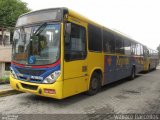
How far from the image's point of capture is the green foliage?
39844mm

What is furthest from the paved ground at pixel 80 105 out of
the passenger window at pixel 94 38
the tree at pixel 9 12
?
the tree at pixel 9 12

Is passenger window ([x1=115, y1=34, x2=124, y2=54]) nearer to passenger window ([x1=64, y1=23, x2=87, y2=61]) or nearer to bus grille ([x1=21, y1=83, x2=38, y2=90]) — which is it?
passenger window ([x1=64, y1=23, x2=87, y2=61])

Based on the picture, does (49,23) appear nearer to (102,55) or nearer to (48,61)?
(48,61)

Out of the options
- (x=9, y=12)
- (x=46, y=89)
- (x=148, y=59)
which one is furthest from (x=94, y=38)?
(x=9, y=12)

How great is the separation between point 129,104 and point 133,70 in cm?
794

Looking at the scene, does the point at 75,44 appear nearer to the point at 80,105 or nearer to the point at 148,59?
the point at 80,105

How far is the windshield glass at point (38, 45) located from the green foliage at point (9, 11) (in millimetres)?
34130

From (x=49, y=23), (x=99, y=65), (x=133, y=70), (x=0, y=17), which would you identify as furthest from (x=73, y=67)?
(x=0, y=17)

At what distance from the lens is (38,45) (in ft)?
21.7

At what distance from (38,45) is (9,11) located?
3763 cm

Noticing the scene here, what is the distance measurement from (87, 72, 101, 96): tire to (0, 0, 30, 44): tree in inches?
1301

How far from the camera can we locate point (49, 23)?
6594 millimetres

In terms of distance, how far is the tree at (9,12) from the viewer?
3984cm

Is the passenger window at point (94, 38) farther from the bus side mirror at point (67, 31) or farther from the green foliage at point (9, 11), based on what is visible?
the green foliage at point (9, 11)
